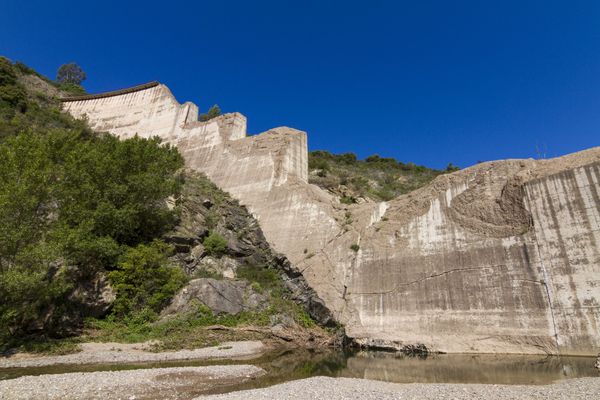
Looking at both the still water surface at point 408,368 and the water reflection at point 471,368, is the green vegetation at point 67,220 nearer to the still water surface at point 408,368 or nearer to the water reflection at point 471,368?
the still water surface at point 408,368

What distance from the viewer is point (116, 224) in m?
18.7

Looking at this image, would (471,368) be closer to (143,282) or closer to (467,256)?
(467,256)

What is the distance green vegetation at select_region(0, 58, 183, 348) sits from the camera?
43.1 ft

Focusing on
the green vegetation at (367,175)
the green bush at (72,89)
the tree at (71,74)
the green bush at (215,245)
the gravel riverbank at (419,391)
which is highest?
the tree at (71,74)

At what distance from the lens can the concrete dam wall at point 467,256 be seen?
14102mm

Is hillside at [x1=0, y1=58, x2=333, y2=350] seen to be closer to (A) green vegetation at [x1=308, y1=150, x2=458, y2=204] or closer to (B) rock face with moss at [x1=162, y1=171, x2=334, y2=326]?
(B) rock face with moss at [x1=162, y1=171, x2=334, y2=326]

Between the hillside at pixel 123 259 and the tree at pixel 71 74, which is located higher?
the tree at pixel 71 74

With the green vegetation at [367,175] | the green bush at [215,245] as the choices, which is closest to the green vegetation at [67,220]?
the green bush at [215,245]

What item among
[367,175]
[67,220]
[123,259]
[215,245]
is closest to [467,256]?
[215,245]

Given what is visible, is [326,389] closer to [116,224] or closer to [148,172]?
[116,224]

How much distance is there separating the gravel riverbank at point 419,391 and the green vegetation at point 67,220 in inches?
368

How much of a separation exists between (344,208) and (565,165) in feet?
38.4

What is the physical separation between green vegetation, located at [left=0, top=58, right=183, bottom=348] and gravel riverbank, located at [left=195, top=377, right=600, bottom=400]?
9.35 m

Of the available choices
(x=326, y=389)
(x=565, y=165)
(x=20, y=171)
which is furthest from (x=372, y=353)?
(x=20, y=171)
